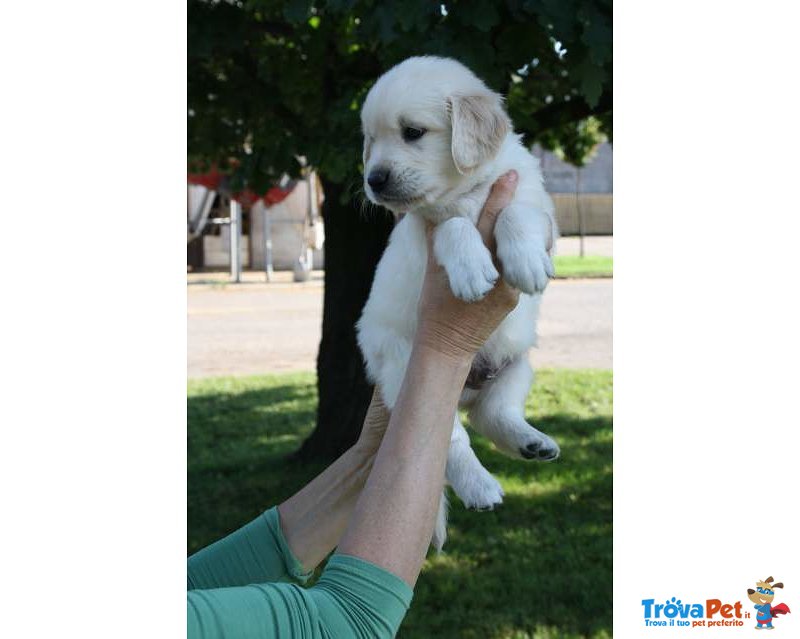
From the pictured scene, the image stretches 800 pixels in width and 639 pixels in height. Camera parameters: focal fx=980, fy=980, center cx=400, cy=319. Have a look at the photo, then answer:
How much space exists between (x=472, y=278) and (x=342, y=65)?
3021 millimetres

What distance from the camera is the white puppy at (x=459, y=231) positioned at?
1617 millimetres

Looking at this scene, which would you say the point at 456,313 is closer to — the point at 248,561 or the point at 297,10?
the point at 248,561

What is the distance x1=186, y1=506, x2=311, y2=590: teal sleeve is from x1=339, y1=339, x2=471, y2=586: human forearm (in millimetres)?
419

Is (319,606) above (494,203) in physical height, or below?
below

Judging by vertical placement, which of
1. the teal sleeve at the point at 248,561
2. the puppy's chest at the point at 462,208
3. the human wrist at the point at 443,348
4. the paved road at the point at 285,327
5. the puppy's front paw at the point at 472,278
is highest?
the puppy's chest at the point at 462,208

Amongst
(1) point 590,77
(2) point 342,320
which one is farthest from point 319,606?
(2) point 342,320

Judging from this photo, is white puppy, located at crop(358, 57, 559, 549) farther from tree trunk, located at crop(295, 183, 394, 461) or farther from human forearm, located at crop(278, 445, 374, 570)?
tree trunk, located at crop(295, 183, 394, 461)

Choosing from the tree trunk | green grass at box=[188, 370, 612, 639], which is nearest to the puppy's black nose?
green grass at box=[188, 370, 612, 639]

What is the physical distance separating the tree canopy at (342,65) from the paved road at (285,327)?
4.41 m

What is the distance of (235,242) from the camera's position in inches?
Answer: 659

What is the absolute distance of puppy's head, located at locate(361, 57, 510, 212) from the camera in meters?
1.72
